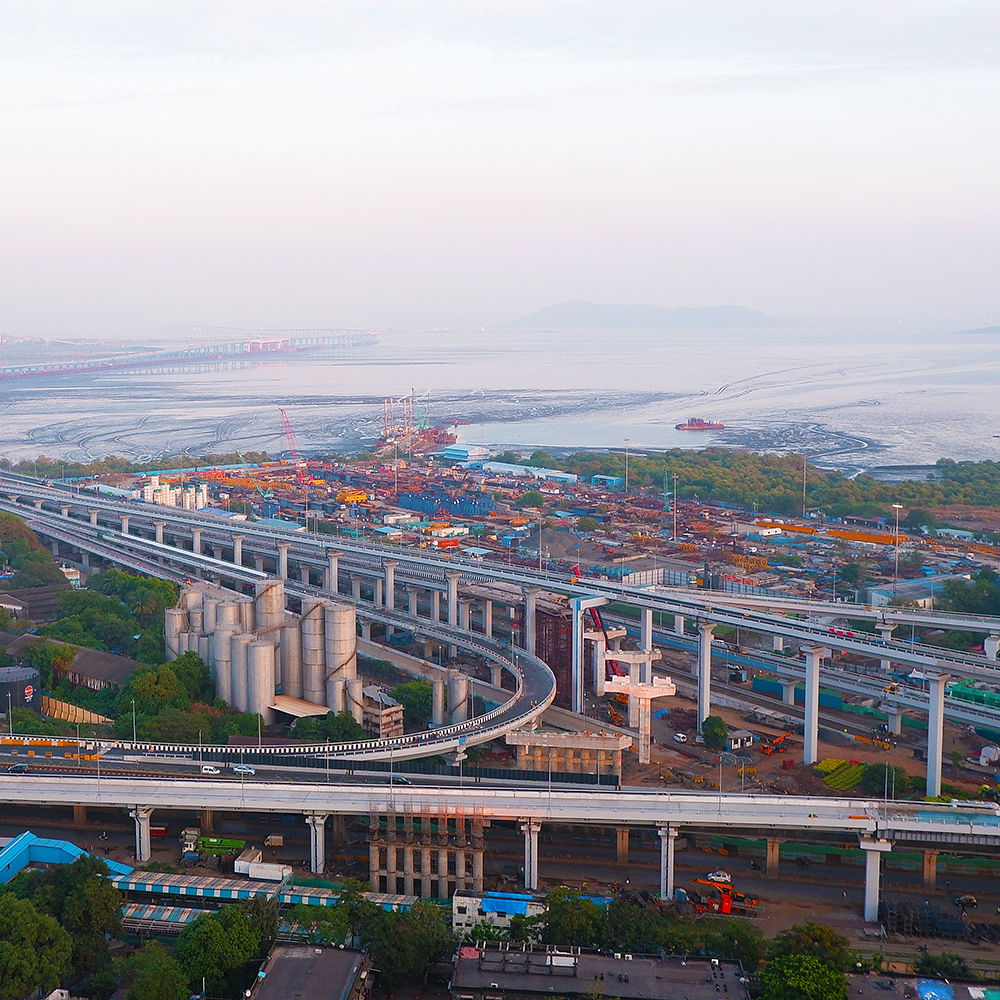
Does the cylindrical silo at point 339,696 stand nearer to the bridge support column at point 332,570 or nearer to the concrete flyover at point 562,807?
the concrete flyover at point 562,807

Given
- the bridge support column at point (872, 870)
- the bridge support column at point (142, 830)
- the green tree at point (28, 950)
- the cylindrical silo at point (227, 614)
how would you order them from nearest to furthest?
the green tree at point (28, 950) < the bridge support column at point (872, 870) < the bridge support column at point (142, 830) < the cylindrical silo at point (227, 614)

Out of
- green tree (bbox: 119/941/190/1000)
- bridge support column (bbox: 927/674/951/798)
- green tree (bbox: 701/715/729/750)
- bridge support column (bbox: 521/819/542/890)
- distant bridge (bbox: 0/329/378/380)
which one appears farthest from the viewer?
distant bridge (bbox: 0/329/378/380)

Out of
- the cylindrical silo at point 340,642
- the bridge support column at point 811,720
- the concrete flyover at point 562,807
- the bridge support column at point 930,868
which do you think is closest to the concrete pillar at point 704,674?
the bridge support column at point 811,720

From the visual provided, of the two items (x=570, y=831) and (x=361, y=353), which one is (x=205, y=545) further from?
(x=361, y=353)

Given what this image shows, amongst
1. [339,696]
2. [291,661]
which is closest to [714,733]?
[339,696]

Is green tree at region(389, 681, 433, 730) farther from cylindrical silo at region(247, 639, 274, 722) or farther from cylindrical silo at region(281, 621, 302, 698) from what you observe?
cylindrical silo at region(247, 639, 274, 722)

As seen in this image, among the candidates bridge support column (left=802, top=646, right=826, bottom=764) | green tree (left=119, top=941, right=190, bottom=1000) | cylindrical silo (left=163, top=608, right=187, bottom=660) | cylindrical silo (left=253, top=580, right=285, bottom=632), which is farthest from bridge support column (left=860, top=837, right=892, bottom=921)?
cylindrical silo (left=163, top=608, right=187, bottom=660)
